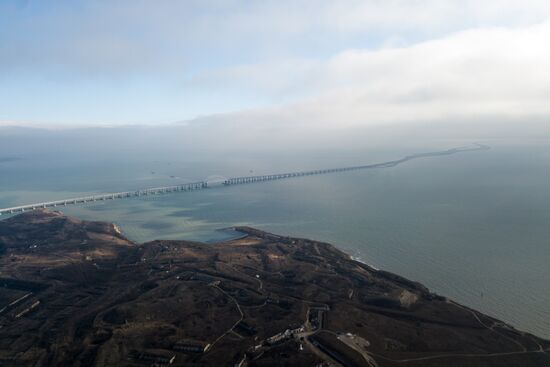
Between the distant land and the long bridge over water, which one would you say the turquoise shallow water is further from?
the distant land

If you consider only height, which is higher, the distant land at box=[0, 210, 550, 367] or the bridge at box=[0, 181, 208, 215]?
the bridge at box=[0, 181, 208, 215]

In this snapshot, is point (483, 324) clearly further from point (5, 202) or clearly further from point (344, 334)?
point (5, 202)

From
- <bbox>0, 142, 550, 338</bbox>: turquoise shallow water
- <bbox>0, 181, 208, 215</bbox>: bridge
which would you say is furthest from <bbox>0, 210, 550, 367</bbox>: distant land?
<bbox>0, 181, 208, 215</bbox>: bridge

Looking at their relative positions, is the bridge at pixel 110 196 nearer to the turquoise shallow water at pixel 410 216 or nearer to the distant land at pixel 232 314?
the turquoise shallow water at pixel 410 216

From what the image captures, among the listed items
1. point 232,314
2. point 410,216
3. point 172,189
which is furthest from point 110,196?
point 232,314

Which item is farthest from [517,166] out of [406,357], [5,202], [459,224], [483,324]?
[5,202]

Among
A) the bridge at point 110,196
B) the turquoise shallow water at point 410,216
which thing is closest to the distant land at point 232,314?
the turquoise shallow water at point 410,216
